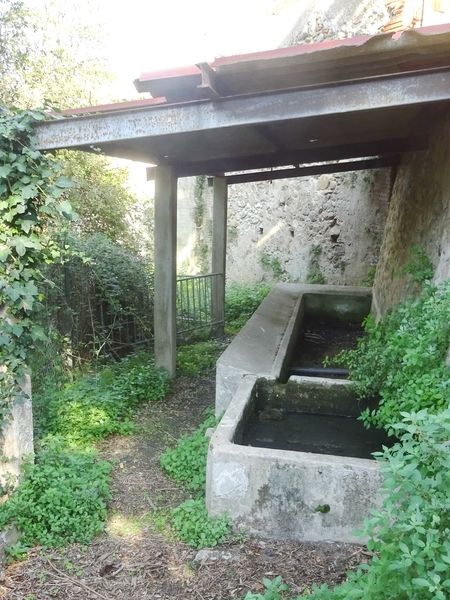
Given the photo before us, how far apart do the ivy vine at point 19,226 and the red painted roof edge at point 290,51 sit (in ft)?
3.09

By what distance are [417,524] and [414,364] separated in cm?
170

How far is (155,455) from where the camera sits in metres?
4.47

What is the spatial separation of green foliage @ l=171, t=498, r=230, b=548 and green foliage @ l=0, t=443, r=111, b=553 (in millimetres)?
560

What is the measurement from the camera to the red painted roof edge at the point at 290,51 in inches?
95.7

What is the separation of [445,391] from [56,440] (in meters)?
3.01

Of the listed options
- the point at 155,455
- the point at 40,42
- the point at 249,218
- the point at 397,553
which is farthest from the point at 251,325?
the point at 249,218

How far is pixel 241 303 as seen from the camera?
1101cm

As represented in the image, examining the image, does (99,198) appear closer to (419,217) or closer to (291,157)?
(291,157)

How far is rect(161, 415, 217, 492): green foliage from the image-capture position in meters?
3.85

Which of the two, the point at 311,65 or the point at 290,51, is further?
the point at 311,65

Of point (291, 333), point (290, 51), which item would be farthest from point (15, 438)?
point (291, 333)

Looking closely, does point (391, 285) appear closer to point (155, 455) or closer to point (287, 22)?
point (155, 455)

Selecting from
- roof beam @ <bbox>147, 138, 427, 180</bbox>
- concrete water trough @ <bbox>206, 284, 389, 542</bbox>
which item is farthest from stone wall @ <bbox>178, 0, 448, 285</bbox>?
concrete water trough @ <bbox>206, 284, 389, 542</bbox>

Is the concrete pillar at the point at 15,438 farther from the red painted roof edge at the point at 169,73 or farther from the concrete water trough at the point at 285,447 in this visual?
the red painted roof edge at the point at 169,73
